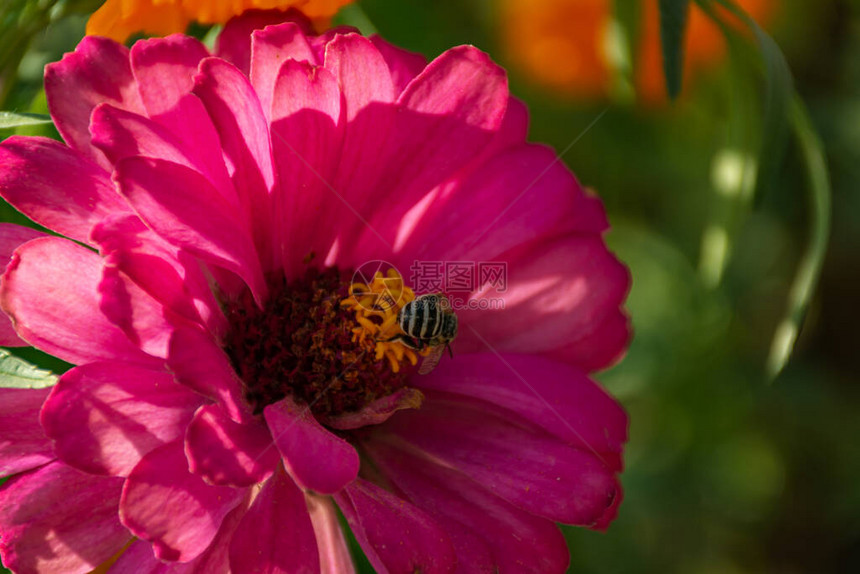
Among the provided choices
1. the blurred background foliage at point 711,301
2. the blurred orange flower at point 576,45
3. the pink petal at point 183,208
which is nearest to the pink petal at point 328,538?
the pink petal at point 183,208

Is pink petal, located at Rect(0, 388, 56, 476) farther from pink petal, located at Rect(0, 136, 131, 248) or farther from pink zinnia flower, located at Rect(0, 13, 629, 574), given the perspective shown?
pink petal, located at Rect(0, 136, 131, 248)

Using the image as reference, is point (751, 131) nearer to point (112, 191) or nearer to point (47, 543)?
point (112, 191)

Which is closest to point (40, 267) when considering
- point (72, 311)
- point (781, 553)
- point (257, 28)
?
point (72, 311)

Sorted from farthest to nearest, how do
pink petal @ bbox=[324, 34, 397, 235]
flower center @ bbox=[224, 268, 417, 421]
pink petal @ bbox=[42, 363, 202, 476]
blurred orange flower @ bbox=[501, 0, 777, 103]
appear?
blurred orange flower @ bbox=[501, 0, 777, 103]
flower center @ bbox=[224, 268, 417, 421]
pink petal @ bbox=[324, 34, 397, 235]
pink petal @ bbox=[42, 363, 202, 476]

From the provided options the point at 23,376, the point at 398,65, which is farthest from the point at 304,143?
the point at 23,376

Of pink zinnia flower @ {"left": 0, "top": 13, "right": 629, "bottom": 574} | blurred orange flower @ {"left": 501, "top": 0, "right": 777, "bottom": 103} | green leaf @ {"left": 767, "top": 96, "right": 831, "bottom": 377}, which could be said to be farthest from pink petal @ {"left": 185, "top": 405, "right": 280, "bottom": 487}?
blurred orange flower @ {"left": 501, "top": 0, "right": 777, "bottom": 103}
